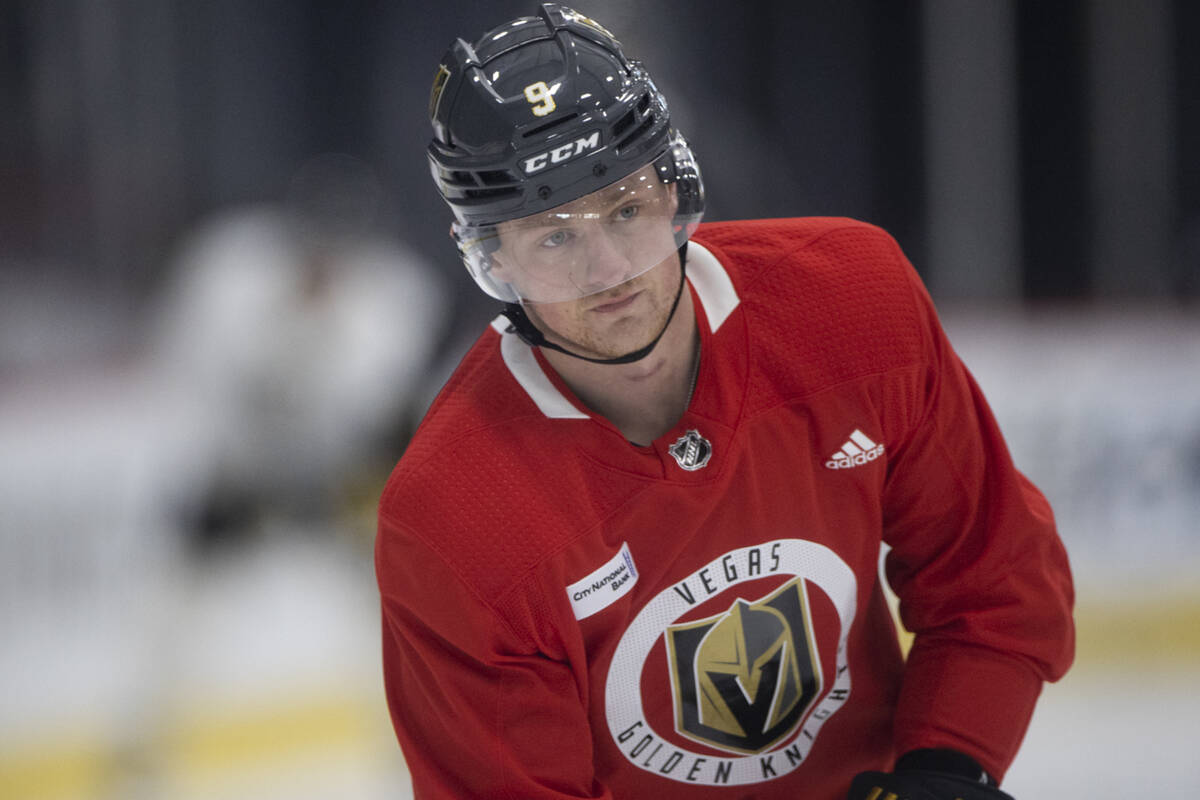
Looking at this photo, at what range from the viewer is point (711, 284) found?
1253 mm

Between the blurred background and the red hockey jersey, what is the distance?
1.04 m

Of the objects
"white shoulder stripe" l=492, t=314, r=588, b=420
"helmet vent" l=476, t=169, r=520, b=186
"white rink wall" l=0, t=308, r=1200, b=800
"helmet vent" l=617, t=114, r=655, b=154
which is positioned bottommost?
"white rink wall" l=0, t=308, r=1200, b=800

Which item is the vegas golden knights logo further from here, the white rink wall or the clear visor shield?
the white rink wall

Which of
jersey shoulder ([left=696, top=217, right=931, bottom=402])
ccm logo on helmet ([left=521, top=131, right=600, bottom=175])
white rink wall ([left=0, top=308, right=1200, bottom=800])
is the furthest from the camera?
white rink wall ([left=0, top=308, right=1200, bottom=800])

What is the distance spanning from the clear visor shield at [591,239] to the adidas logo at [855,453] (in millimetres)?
276

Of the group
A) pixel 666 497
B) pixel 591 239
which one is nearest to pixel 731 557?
pixel 666 497

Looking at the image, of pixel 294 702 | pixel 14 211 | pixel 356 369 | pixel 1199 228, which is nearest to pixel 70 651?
pixel 294 702

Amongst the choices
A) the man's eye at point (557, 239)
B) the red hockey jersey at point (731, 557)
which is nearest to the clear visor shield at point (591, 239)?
the man's eye at point (557, 239)

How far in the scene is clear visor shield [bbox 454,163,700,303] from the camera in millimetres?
1142

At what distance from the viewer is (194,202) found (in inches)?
124

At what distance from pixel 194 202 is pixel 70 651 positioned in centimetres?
124

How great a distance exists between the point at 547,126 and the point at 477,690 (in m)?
0.56

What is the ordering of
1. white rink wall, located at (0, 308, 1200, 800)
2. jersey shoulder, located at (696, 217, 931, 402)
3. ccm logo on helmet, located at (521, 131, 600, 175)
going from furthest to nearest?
white rink wall, located at (0, 308, 1200, 800), jersey shoulder, located at (696, 217, 931, 402), ccm logo on helmet, located at (521, 131, 600, 175)

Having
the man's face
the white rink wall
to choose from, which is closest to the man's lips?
the man's face
